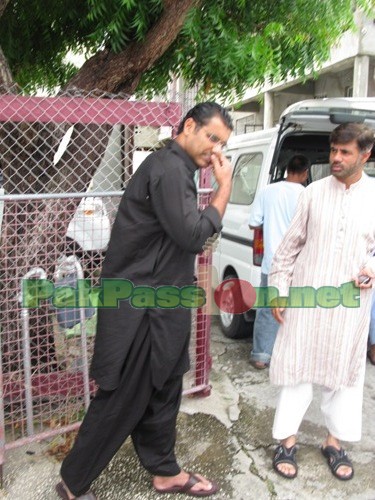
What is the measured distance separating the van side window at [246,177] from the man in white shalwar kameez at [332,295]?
1.89 meters

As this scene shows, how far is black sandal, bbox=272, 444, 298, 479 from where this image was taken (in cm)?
254

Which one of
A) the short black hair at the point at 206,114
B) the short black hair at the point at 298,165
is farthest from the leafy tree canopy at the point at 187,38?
the short black hair at the point at 206,114

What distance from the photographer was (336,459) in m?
2.59

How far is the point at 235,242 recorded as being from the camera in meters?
4.47

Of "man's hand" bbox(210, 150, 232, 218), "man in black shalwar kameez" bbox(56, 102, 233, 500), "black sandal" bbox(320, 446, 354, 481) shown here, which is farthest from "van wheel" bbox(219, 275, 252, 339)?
"man's hand" bbox(210, 150, 232, 218)

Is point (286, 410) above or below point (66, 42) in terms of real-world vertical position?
below

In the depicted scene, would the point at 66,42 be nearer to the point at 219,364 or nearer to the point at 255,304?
the point at 255,304

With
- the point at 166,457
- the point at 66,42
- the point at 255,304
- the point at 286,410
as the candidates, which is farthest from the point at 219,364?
the point at 66,42

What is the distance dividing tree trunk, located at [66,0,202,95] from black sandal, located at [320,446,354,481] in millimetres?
2632

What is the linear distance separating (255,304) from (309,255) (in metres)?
1.73

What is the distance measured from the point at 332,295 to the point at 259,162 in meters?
2.21

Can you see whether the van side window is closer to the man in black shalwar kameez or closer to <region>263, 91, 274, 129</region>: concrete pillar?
the man in black shalwar kameez

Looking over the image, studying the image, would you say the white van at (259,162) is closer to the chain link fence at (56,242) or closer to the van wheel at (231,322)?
the van wheel at (231,322)

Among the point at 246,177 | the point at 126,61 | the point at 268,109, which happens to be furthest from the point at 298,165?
the point at 268,109
